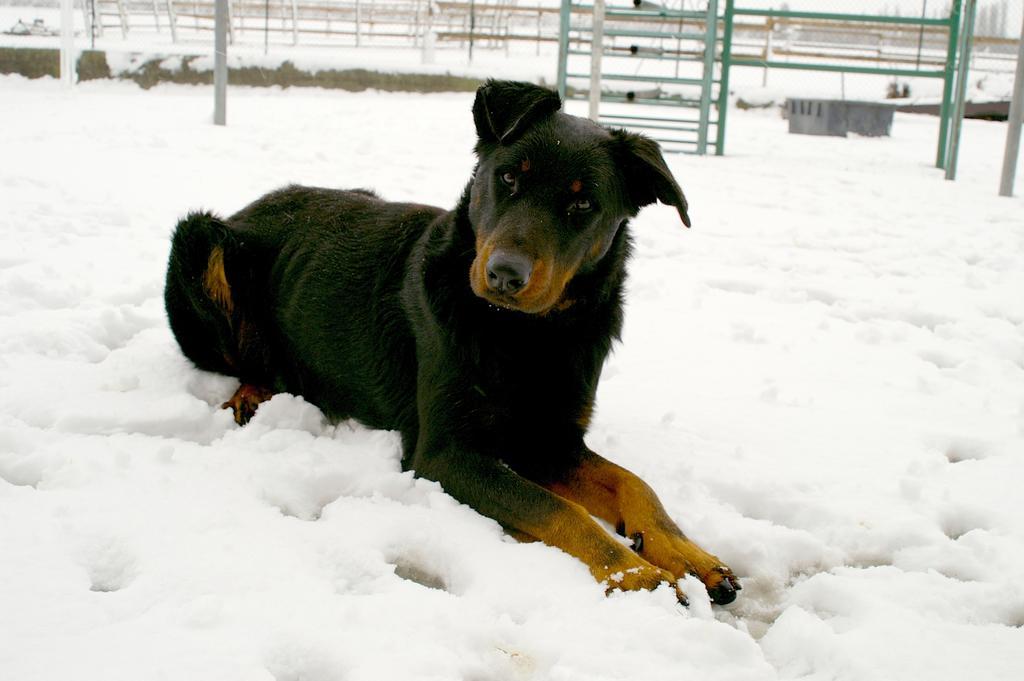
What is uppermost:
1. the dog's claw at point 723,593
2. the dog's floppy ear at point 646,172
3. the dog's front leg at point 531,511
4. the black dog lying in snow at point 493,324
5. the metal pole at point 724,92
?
the metal pole at point 724,92

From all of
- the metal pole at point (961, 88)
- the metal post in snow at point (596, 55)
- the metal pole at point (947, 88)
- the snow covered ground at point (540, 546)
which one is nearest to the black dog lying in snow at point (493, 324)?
the snow covered ground at point (540, 546)

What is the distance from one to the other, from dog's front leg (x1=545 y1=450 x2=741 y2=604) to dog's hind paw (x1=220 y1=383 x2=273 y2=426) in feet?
3.65

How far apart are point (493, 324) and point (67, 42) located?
1206 centimetres

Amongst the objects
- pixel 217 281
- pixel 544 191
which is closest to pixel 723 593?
pixel 544 191

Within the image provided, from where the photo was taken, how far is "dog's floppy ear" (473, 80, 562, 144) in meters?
2.68

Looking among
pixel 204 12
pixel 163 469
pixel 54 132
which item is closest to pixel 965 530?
pixel 163 469

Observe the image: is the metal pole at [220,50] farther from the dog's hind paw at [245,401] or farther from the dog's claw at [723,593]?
the dog's claw at [723,593]

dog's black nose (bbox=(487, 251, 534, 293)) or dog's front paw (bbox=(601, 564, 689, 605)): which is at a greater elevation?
dog's black nose (bbox=(487, 251, 534, 293))

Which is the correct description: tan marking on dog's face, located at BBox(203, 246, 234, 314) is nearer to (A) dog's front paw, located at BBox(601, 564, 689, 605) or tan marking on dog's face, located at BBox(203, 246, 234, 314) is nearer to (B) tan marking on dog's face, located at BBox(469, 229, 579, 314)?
(B) tan marking on dog's face, located at BBox(469, 229, 579, 314)

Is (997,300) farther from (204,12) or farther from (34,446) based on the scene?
(204,12)

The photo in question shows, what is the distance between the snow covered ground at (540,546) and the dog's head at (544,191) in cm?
68

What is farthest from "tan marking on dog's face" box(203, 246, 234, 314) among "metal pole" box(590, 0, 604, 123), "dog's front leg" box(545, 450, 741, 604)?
"metal pole" box(590, 0, 604, 123)

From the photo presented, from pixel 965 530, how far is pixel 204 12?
29.4 metres

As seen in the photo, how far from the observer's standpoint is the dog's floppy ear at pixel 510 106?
2.68 m
